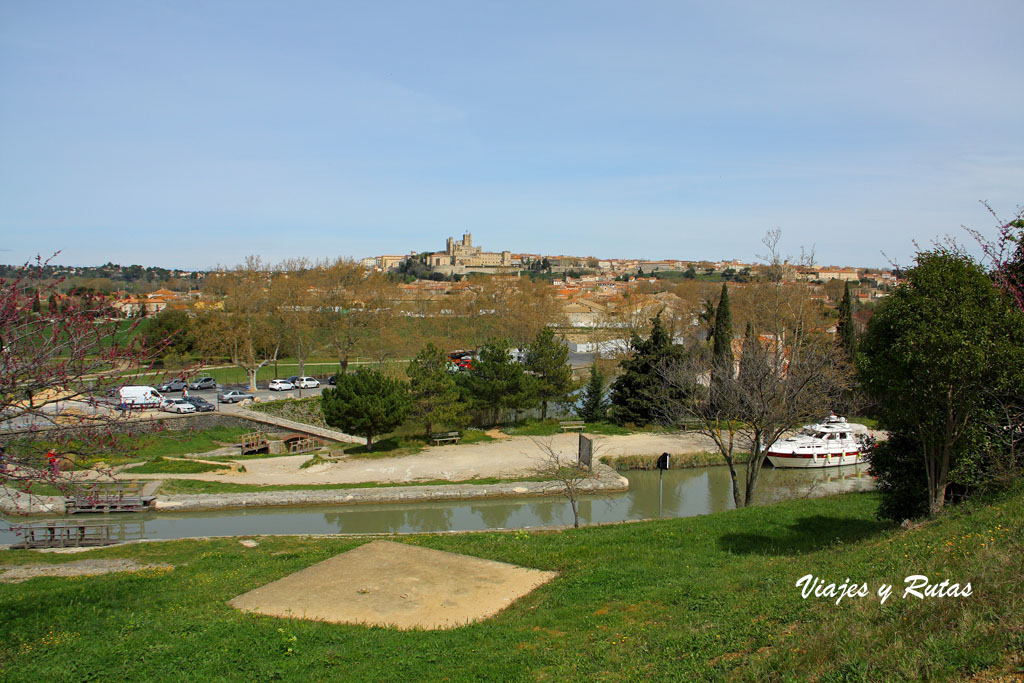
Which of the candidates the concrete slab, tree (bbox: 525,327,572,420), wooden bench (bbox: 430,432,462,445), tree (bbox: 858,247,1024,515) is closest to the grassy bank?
the concrete slab

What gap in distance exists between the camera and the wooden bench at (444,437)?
28.6 m

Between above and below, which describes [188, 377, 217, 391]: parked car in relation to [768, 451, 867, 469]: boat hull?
above

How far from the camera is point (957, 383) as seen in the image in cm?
892

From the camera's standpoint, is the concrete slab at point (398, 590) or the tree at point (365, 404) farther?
the tree at point (365, 404)

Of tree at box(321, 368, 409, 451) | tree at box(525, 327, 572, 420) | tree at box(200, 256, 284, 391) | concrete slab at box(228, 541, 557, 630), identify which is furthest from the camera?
tree at box(200, 256, 284, 391)

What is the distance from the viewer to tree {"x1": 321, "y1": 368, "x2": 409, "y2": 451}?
26.2 meters

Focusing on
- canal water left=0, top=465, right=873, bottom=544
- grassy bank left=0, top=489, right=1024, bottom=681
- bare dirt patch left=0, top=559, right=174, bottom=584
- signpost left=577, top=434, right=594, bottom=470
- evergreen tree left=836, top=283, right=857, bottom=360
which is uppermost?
evergreen tree left=836, top=283, right=857, bottom=360

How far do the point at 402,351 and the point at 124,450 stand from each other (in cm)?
3408

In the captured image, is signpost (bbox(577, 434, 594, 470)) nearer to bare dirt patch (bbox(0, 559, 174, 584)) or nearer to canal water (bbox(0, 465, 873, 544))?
canal water (bbox(0, 465, 873, 544))

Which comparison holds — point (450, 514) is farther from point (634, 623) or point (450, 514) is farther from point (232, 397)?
point (232, 397)

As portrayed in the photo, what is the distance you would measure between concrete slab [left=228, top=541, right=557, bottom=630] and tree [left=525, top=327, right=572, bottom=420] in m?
21.0

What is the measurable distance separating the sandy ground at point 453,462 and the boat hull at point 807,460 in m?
3.05

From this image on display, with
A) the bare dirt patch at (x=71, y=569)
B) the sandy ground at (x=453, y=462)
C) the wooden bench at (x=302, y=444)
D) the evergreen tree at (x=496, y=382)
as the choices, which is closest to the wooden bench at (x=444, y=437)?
the sandy ground at (x=453, y=462)

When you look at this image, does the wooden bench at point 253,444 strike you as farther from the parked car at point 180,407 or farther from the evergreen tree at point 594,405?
the evergreen tree at point 594,405
